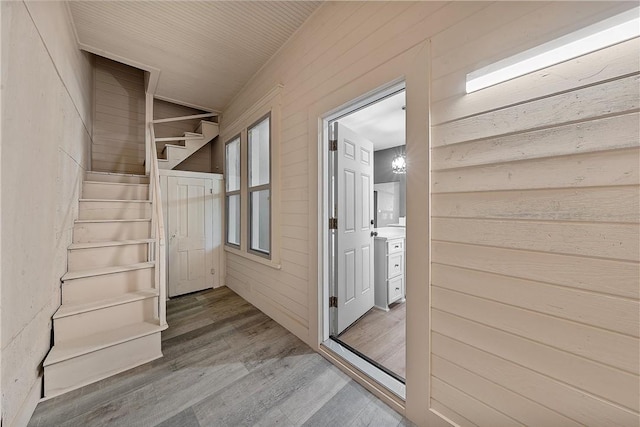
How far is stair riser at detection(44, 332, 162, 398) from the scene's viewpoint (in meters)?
1.51

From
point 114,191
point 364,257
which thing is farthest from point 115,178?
point 364,257

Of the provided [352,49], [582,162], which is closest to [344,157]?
[352,49]

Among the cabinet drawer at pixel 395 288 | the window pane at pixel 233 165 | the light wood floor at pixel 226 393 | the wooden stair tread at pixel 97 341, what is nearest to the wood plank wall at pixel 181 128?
the window pane at pixel 233 165

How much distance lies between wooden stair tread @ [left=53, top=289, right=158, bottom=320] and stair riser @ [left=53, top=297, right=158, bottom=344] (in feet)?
0.12

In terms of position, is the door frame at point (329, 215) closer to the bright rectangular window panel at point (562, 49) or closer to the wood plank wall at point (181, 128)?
the bright rectangular window panel at point (562, 49)

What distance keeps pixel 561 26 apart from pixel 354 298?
2247mm

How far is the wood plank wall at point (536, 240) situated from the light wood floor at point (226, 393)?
60 centimetres

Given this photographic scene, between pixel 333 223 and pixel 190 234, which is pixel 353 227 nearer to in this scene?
pixel 333 223

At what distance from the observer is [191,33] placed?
7.10ft

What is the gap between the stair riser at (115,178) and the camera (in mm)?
2793

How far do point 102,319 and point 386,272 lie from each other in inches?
108

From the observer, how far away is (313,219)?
1.99 metres

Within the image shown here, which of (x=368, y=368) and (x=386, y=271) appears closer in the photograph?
(x=368, y=368)

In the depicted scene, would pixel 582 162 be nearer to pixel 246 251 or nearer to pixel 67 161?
pixel 246 251
